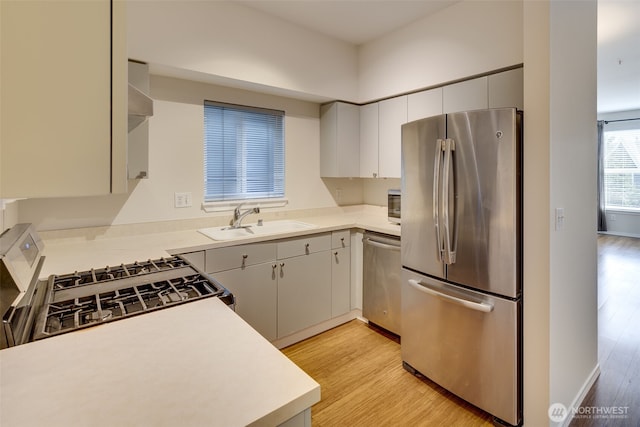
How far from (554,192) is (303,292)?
1.82 meters

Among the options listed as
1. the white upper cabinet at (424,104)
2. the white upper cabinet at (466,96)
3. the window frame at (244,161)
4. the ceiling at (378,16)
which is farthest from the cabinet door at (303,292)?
the ceiling at (378,16)

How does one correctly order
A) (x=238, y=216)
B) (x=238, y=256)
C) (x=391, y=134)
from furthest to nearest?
(x=391, y=134) → (x=238, y=216) → (x=238, y=256)

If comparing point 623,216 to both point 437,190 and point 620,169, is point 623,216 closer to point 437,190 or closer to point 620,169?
point 620,169

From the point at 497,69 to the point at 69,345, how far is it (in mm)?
2681

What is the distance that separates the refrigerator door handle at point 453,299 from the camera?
1750 millimetres

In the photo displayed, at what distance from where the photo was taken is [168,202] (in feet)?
8.27

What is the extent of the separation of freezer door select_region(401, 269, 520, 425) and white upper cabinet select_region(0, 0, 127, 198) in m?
1.85

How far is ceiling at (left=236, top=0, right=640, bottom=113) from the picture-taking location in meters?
2.49

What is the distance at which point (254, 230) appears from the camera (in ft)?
8.89

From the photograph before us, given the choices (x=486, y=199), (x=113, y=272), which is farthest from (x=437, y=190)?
(x=113, y=272)

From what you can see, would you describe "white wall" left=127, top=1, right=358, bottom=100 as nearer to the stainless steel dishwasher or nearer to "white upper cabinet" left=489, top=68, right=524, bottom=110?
"white upper cabinet" left=489, top=68, right=524, bottom=110

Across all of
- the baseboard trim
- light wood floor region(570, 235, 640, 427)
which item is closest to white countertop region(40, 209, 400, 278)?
the baseboard trim

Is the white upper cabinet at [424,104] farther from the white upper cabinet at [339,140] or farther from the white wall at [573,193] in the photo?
the white wall at [573,193]

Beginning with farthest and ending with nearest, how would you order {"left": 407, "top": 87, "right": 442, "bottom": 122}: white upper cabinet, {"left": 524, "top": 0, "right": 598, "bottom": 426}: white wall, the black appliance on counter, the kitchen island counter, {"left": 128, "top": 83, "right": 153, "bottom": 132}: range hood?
1. {"left": 407, "top": 87, "right": 442, "bottom": 122}: white upper cabinet
2. {"left": 524, "top": 0, "right": 598, "bottom": 426}: white wall
3. {"left": 128, "top": 83, "right": 153, "bottom": 132}: range hood
4. the black appliance on counter
5. the kitchen island counter
